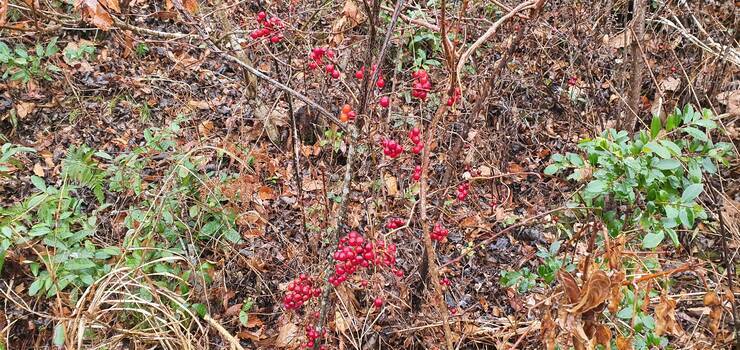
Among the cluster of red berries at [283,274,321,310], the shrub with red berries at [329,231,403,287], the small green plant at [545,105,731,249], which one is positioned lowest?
the cluster of red berries at [283,274,321,310]

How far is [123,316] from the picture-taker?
2559mm

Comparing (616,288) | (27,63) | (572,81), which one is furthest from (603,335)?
(27,63)

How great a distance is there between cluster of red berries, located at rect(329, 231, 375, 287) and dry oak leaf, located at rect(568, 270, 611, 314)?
99 cm

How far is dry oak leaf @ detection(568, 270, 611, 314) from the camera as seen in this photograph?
4.75 feet

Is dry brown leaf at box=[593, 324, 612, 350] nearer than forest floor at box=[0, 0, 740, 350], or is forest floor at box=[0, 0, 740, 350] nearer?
dry brown leaf at box=[593, 324, 612, 350]

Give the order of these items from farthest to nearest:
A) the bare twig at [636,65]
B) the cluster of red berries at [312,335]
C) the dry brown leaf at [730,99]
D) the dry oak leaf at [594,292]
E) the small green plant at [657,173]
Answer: the dry brown leaf at [730,99], the bare twig at [636,65], the cluster of red berries at [312,335], the small green plant at [657,173], the dry oak leaf at [594,292]

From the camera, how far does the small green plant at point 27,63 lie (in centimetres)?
375

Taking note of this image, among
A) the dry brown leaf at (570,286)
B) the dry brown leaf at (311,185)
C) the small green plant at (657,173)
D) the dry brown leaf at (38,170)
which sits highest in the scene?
the small green plant at (657,173)

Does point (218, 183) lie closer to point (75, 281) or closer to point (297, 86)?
point (75, 281)

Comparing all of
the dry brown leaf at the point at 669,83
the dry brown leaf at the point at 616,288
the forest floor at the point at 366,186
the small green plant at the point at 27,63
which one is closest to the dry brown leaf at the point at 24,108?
the forest floor at the point at 366,186

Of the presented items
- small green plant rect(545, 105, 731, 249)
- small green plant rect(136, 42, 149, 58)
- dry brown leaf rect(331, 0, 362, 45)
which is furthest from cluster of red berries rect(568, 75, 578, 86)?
small green plant rect(136, 42, 149, 58)

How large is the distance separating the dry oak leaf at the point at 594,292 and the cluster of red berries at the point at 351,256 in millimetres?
985

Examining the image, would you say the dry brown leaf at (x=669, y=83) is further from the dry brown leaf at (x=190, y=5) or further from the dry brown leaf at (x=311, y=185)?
the dry brown leaf at (x=190, y=5)

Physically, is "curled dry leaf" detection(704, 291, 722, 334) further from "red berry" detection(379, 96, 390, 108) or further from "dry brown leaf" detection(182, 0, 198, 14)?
"dry brown leaf" detection(182, 0, 198, 14)
